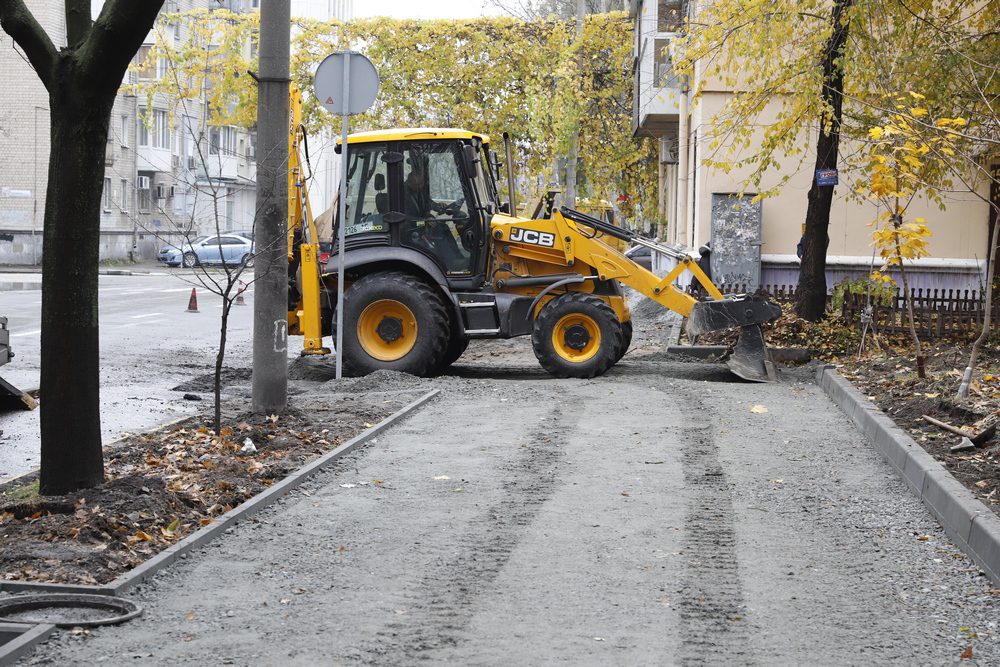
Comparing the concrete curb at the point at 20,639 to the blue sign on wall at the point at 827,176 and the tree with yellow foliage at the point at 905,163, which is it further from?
the blue sign on wall at the point at 827,176

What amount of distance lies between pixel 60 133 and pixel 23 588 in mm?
2521

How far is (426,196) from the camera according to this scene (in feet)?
49.5

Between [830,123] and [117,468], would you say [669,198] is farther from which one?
[117,468]

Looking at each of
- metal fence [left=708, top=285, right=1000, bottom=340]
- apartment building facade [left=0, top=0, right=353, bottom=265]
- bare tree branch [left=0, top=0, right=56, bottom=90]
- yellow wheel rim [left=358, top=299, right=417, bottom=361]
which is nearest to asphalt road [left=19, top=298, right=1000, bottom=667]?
bare tree branch [left=0, top=0, right=56, bottom=90]

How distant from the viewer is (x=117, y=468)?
847 cm

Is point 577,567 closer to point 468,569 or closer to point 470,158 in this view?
point 468,569

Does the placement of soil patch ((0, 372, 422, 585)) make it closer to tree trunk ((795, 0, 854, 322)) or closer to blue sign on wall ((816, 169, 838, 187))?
tree trunk ((795, 0, 854, 322))

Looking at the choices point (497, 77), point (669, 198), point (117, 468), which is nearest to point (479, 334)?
point (117, 468)

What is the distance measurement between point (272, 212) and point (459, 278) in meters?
4.91

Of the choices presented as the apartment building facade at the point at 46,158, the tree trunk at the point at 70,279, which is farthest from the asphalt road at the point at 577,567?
the apartment building facade at the point at 46,158

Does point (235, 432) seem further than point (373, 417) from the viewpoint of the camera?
No

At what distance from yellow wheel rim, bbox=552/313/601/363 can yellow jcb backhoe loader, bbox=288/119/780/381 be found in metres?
0.01

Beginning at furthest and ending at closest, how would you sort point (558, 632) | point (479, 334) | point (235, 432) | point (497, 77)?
1. point (497, 77)
2. point (479, 334)
3. point (235, 432)
4. point (558, 632)

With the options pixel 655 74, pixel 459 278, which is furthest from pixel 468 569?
pixel 655 74
